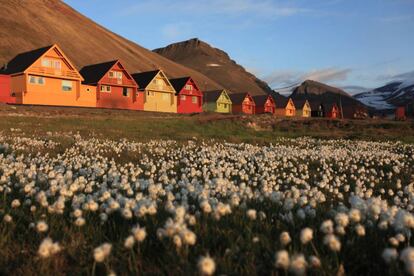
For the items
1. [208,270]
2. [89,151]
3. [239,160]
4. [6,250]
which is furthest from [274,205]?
[89,151]

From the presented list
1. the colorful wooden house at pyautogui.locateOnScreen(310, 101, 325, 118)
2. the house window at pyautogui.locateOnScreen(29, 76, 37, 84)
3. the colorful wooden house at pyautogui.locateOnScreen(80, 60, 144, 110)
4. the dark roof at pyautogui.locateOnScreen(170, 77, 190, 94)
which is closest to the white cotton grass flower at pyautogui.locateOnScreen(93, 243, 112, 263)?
the house window at pyautogui.locateOnScreen(29, 76, 37, 84)

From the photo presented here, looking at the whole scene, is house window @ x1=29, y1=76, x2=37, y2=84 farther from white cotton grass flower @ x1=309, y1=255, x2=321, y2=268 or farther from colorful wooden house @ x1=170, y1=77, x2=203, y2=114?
white cotton grass flower @ x1=309, y1=255, x2=321, y2=268

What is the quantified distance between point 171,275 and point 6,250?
1.80 meters

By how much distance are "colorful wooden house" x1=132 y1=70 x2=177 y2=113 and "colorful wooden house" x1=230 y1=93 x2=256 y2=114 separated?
24.8 meters

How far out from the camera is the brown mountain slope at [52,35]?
415 feet

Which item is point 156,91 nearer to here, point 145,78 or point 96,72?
point 145,78

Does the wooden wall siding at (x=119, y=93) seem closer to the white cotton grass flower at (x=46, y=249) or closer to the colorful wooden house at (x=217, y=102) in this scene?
the colorful wooden house at (x=217, y=102)

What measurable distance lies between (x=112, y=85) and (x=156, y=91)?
11060mm

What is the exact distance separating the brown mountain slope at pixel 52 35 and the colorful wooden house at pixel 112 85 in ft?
146

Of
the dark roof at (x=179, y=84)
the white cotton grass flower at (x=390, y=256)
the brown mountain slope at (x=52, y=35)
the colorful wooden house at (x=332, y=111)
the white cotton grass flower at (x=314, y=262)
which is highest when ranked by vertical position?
the brown mountain slope at (x=52, y=35)

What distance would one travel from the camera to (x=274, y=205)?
556 cm

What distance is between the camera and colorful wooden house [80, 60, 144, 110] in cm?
7119

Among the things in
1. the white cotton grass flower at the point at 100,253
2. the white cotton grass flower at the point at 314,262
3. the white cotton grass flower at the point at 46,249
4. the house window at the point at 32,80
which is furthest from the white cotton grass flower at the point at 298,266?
the house window at the point at 32,80

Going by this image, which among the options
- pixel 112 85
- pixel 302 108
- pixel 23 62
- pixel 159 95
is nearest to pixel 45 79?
pixel 23 62
